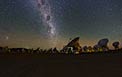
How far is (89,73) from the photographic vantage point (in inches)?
471

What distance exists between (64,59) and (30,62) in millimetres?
1428

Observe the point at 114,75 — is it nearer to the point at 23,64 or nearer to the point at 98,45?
the point at 23,64

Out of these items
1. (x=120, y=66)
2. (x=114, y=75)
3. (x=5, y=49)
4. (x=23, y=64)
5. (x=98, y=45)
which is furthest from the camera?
(x=98, y=45)

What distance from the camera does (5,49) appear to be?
15.5 meters

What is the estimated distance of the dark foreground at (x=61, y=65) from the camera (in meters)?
12.0

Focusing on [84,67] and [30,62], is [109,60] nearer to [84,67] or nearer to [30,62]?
[84,67]

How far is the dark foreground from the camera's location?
12.0m

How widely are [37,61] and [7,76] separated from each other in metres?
1.72

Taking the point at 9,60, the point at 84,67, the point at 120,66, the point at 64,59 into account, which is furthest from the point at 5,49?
the point at 120,66

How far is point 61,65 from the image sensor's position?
12.8 m

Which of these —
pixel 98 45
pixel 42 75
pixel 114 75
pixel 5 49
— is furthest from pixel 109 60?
pixel 5 49

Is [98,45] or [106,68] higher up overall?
[98,45]

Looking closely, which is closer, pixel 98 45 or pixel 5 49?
pixel 5 49

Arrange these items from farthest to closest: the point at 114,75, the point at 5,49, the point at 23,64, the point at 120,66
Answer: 1. the point at 5,49
2. the point at 23,64
3. the point at 120,66
4. the point at 114,75
